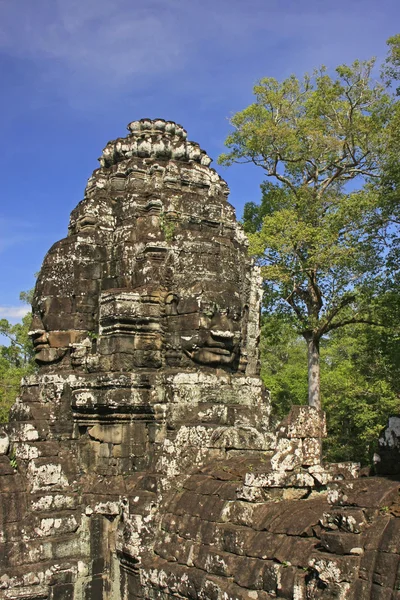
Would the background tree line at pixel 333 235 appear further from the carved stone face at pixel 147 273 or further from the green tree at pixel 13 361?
the carved stone face at pixel 147 273

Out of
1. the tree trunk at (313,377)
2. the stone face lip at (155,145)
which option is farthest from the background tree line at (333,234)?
the stone face lip at (155,145)

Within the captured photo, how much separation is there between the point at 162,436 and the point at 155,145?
13.8 feet

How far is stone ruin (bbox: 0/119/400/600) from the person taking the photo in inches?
176

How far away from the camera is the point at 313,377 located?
17609 millimetres

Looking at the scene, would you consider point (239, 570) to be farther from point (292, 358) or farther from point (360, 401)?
point (292, 358)

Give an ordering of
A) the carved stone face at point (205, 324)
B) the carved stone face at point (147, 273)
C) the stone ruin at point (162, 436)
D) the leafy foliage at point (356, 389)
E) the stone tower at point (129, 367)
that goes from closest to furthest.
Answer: the stone ruin at point (162, 436) < the stone tower at point (129, 367) < the carved stone face at point (205, 324) < the carved stone face at point (147, 273) < the leafy foliage at point (356, 389)

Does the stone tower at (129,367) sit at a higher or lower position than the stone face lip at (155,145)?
lower

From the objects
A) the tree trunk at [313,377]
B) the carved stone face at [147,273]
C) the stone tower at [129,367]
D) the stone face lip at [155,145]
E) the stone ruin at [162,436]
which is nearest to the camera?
the stone ruin at [162,436]

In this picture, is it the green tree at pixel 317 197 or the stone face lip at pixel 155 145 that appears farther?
the green tree at pixel 317 197

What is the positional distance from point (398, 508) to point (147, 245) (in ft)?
15.7

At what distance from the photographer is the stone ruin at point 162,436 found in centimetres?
447

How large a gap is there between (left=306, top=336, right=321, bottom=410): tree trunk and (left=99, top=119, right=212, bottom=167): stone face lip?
32.9 feet

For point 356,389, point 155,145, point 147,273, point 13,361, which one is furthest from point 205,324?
point 13,361

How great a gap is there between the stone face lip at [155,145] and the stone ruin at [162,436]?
0.02m
